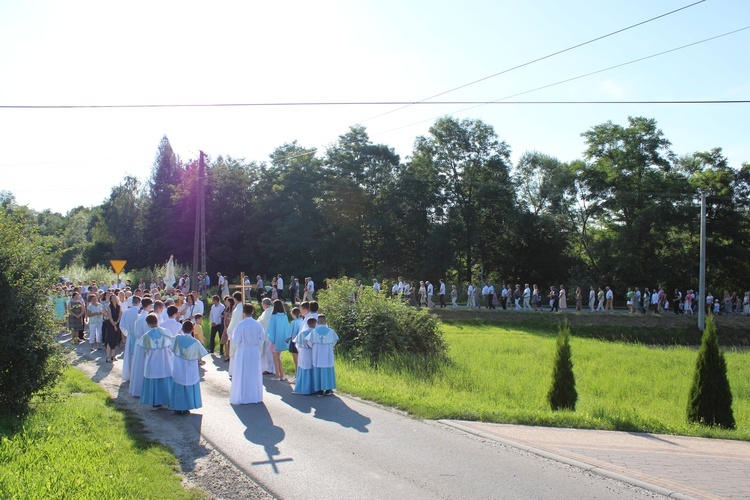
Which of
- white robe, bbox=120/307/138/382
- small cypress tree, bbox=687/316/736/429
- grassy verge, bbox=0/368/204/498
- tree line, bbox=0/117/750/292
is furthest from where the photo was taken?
tree line, bbox=0/117/750/292

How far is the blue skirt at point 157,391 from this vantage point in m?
10.9

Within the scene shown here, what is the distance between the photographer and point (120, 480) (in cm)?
651

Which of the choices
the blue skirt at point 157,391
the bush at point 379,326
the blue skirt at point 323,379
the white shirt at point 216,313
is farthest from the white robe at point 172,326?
the bush at point 379,326

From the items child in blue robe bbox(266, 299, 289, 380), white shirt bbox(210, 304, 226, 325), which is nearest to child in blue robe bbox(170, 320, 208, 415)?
child in blue robe bbox(266, 299, 289, 380)

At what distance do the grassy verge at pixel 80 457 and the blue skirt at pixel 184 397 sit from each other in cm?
73

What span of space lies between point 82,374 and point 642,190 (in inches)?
1913

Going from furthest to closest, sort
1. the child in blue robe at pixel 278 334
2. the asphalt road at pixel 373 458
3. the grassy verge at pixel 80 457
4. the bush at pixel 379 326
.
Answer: the bush at pixel 379 326
the child in blue robe at pixel 278 334
the asphalt road at pixel 373 458
the grassy verge at pixel 80 457

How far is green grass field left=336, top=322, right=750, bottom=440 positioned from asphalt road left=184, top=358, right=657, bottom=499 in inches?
52.8

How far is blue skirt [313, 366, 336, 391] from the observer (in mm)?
12383

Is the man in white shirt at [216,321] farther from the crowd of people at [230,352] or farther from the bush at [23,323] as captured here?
the bush at [23,323]

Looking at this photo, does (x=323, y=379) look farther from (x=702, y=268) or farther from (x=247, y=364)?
(x=702, y=268)

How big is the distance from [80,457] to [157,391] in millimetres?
3697

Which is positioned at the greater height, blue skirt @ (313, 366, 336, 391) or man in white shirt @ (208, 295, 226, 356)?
man in white shirt @ (208, 295, 226, 356)

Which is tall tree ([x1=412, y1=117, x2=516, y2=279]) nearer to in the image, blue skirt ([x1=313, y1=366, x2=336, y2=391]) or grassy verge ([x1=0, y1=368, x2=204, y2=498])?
blue skirt ([x1=313, y1=366, x2=336, y2=391])
